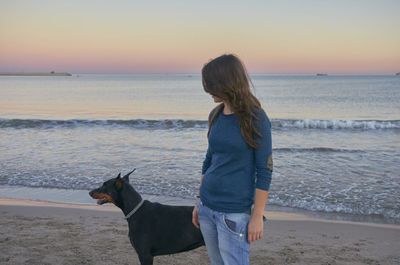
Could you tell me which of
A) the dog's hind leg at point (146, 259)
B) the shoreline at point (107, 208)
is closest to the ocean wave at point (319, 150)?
the shoreline at point (107, 208)

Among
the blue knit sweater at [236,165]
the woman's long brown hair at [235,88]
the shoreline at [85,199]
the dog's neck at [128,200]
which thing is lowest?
the shoreline at [85,199]

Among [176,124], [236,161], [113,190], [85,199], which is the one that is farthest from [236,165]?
Answer: [176,124]

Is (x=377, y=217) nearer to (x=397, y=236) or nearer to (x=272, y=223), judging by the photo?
(x=397, y=236)

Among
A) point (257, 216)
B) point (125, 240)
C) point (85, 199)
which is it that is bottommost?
point (85, 199)

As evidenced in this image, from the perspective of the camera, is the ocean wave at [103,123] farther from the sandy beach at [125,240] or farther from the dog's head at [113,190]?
the dog's head at [113,190]

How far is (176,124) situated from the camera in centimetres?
2053

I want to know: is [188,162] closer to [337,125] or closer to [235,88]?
[235,88]

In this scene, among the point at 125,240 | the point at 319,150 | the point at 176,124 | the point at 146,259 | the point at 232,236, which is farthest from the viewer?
the point at 176,124

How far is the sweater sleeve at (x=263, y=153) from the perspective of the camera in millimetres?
1902

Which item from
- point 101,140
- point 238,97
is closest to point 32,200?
point 238,97

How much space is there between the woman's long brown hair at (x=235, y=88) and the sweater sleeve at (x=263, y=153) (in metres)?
0.03

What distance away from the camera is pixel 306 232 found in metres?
5.45

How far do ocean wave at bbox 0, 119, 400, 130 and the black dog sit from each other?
16.0m

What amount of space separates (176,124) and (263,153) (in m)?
18.7
